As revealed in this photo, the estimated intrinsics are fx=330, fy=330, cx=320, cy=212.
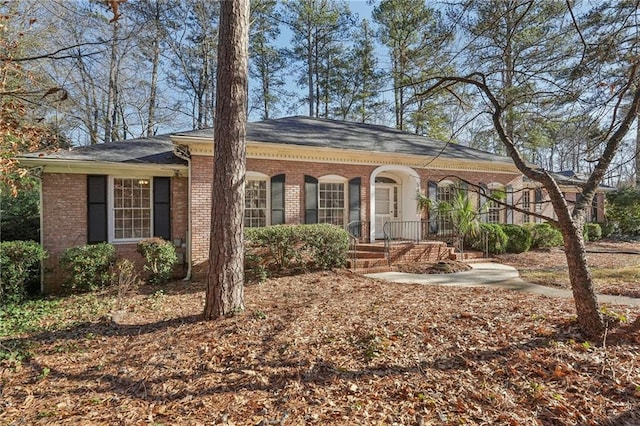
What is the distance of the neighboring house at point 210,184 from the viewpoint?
8.48 metres

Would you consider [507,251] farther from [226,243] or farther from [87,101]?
[87,101]

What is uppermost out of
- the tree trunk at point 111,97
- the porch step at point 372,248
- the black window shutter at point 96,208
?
the tree trunk at point 111,97

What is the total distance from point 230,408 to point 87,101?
799 inches

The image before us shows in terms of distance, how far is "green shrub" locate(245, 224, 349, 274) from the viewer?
8438 millimetres

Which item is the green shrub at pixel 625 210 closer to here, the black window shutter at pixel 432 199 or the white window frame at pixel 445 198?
the white window frame at pixel 445 198

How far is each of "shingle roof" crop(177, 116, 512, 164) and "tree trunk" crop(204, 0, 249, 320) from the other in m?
4.28

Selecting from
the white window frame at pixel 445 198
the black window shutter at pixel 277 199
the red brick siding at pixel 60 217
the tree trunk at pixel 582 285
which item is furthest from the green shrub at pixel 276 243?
the white window frame at pixel 445 198

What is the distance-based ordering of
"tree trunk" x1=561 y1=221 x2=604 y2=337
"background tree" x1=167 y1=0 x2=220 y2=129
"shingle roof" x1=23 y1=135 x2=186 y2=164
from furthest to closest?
1. "background tree" x1=167 y1=0 x2=220 y2=129
2. "shingle roof" x1=23 y1=135 x2=186 y2=164
3. "tree trunk" x1=561 y1=221 x2=604 y2=337

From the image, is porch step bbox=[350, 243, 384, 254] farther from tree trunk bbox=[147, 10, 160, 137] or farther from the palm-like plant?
tree trunk bbox=[147, 10, 160, 137]

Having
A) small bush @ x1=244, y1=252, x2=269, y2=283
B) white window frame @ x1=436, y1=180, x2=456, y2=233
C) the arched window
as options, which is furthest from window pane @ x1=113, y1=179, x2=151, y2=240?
white window frame @ x1=436, y1=180, x2=456, y2=233

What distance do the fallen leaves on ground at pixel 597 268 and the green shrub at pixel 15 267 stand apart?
11650mm

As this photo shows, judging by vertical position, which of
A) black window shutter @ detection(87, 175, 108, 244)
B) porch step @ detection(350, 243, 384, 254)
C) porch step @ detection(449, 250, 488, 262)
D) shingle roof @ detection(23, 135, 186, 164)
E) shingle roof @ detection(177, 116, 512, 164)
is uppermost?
shingle roof @ detection(177, 116, 512, 164)

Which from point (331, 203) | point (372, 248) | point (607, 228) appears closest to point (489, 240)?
point (372, 248)

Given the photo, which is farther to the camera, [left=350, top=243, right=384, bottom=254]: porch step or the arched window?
[left=350, top=243, right=384, bottom=254]: porch step
